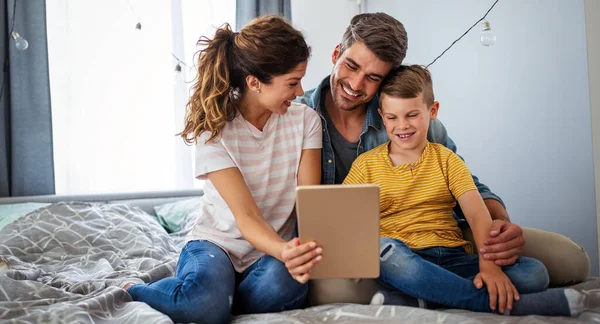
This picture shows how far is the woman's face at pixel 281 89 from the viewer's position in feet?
5.13

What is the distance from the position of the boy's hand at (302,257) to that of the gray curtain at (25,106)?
2.19 meters

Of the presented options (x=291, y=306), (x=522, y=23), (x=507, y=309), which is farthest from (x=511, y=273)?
(x=522, y=23)

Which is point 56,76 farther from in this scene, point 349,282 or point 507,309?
point 507,309

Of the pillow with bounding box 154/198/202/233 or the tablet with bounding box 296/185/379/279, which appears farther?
the pillow with bounding box 154/198/202/233

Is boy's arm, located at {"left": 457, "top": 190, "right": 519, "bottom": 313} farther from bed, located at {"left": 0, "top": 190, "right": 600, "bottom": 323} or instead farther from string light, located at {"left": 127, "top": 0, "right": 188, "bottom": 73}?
string light, located at {"left": 127, "top": 0, "right": 188, "bottom": 73}

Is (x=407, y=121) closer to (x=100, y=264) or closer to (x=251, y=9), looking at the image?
(x=100, y=264)

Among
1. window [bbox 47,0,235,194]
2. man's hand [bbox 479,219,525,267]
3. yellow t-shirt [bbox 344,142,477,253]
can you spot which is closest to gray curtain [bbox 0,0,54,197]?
window [bbox 47,0,235,194]

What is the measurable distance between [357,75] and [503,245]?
645mm

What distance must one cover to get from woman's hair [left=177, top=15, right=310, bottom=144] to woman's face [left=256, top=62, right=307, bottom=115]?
14mm

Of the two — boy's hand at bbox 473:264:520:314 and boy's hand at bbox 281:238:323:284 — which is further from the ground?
boy's hand at bbox 281:238:323:284

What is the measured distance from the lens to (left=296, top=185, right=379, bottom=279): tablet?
112 centimetres

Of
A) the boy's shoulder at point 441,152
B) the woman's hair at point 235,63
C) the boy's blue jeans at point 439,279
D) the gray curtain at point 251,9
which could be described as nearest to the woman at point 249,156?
the woman's hair at point 235,63

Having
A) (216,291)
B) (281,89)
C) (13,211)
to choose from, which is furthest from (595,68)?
(13,211)

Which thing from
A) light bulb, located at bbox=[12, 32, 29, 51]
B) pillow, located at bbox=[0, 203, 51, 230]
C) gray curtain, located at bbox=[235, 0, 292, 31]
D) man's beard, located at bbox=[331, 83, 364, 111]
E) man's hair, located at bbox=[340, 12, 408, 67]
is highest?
gray curtain, located at bbox=[235, 0, 292, 31]
